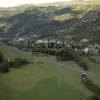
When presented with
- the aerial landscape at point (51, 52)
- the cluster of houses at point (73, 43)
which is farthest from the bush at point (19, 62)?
the cluster of houses at point (73, 43)

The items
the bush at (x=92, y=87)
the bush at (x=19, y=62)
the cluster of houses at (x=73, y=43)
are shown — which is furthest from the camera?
the bush at (x=19, y=62)

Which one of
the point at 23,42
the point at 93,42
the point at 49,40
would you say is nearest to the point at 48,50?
the point at 49,40

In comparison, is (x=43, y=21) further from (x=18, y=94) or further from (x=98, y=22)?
(x=18, y=94)

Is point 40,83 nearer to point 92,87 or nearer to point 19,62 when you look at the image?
point 19,62

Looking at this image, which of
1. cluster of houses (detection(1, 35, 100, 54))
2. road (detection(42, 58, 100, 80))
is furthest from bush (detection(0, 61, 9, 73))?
road (detection(42, 58, 100, 80))

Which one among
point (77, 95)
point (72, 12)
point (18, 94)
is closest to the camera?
point (77, 95)

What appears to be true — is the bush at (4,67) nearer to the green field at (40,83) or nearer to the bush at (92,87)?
the green field at (40,83)

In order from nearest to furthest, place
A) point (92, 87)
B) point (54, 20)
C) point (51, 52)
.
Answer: point (92, 87), point (51, 52), point (54, 20)

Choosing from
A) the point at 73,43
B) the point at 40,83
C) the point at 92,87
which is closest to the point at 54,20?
the point at 73,43
